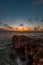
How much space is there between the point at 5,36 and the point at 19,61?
850 centimetres

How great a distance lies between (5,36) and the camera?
70.2ft

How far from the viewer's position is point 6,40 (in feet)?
71.1

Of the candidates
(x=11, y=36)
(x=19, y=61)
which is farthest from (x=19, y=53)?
(x=11, y=36)

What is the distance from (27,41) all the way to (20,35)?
2.69 meters

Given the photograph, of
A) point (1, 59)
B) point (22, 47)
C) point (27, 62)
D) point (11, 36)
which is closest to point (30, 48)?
point (22, 47)

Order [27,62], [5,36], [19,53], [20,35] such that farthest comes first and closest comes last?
[5,36] → [20,35] → [19,53] → [27,62]

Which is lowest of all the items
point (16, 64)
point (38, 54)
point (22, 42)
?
point (16, 64)

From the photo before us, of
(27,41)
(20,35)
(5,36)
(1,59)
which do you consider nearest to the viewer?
(1,59)

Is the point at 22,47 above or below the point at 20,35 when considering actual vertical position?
below

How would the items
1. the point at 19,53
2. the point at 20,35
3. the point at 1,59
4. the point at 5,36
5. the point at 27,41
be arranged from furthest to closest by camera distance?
the point at 5,36
the point at 20,35
the point at 27,41
the point at 1,59
the point at 19,53

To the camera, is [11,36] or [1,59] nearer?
[1,59]

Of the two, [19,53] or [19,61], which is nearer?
[19,61]

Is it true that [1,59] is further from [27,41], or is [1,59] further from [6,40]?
[6,40]

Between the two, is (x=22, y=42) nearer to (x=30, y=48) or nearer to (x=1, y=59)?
(x=30, y=48)
